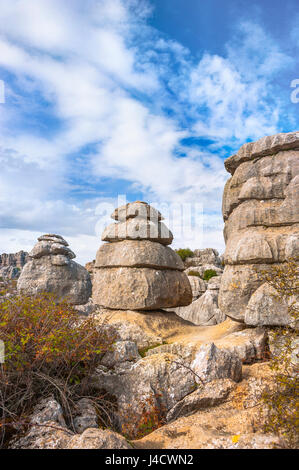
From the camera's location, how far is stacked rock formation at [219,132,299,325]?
889cm

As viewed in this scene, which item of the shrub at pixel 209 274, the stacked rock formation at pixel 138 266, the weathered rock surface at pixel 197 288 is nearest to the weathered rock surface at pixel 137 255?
the stacked rock formation at pixel 138 266

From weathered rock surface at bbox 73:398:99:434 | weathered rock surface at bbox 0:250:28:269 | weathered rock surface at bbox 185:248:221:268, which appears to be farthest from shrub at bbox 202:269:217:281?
weathered rock surface at bbox 73:398:99:434

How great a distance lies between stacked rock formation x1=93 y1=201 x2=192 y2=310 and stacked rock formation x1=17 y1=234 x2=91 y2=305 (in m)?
5.53

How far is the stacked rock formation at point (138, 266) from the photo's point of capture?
10.9 m

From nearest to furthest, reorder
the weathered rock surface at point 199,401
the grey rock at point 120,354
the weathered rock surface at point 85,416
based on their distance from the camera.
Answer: the weathered rock surface at point 85,416
the weathered rock surface at point 199,401
the grey rock at point 120,354

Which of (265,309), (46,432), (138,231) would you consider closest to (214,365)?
(265,309)

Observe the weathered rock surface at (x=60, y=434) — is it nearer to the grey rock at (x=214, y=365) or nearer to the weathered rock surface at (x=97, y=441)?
the weathered rock surface at (x=97, y=441)

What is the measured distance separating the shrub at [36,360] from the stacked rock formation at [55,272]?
10473mm

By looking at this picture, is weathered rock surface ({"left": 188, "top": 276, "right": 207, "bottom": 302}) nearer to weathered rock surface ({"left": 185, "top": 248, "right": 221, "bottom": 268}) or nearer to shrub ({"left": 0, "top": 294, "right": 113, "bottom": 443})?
weathered rock surface ({"left": 185, "top": 248, "right": 221, "bottom": 268})

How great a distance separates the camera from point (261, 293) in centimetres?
875
